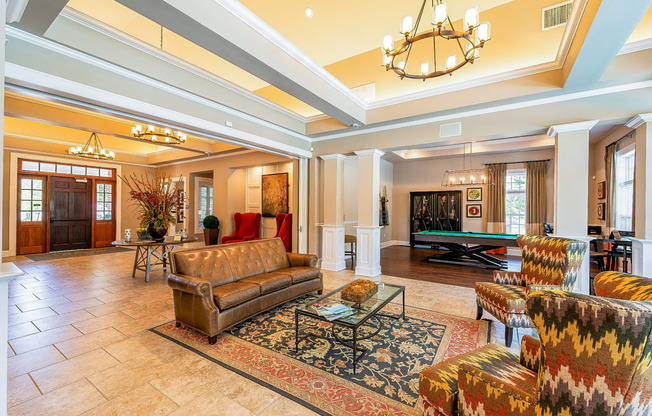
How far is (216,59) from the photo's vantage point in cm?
493


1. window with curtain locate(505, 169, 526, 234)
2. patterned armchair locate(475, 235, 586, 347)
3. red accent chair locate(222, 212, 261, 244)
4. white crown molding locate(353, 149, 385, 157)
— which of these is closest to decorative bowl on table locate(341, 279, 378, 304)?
patterned armchair locate(475, 235, 586, 347)

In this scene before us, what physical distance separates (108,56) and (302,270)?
3407 millimetres

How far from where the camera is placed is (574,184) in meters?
3.84

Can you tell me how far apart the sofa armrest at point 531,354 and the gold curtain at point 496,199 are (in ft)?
25.8

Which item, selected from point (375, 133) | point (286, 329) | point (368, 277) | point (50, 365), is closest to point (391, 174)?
point (375, 133)

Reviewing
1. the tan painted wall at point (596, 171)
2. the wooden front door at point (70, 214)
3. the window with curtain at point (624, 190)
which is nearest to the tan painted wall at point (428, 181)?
the tan painted wall at point (596, 171)

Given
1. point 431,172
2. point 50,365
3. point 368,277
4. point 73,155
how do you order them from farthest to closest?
point 431,172
point 73,155
point 368,277
point 50,365

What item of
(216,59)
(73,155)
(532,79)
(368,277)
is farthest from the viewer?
A: (73,155)

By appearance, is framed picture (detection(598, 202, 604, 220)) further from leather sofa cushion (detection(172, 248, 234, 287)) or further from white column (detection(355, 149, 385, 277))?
leather sofa cushion (detection(172, 248, 234, 287))

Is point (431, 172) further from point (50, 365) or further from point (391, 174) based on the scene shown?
point (50, 365)

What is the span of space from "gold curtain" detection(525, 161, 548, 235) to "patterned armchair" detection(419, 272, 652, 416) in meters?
7.96

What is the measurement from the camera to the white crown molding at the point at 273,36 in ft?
8.68

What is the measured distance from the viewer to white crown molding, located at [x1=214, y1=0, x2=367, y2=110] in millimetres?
2646

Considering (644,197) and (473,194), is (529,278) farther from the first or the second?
(473,194)
